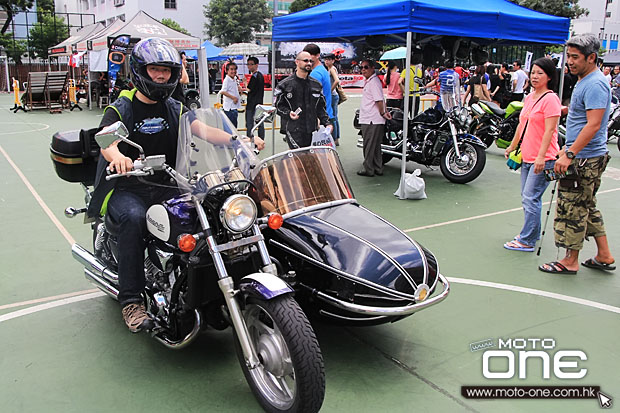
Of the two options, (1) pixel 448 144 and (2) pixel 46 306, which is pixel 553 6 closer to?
(1) pixel 448 144

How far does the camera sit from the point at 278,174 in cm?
365

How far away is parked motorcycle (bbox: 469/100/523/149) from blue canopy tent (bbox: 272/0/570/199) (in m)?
2.36

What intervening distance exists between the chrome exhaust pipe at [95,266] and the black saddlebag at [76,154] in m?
0.58

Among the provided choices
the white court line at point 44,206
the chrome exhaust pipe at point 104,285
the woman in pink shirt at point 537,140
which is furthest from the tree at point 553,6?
the chrome exhaust pipe at point 104,285

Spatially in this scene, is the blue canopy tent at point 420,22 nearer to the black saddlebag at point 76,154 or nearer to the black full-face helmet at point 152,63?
the black full-face helmet at point 152,63

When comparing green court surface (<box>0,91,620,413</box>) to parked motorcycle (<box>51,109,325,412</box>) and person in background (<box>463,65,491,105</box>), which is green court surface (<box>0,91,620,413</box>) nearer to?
parked motorcycle (<box>51,109,325,412</box>)

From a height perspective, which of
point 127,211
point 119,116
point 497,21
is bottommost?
point 127,211

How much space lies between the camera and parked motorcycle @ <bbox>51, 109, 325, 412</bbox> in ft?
9.05

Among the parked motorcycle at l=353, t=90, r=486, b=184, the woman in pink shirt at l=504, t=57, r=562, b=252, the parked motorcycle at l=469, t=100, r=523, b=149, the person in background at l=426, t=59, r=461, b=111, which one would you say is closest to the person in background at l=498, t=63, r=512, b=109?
the parked motorcycle at l=469, t=100, r=523, b=149

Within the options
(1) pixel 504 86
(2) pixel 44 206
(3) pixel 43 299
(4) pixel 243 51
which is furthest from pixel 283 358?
(4) pixel 243 51

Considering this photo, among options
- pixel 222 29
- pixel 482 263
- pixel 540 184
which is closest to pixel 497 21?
pixel 540 184

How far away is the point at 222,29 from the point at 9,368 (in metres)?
52.7

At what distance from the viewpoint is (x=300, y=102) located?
762cm

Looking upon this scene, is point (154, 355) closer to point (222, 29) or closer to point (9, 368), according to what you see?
point (9, 368)
